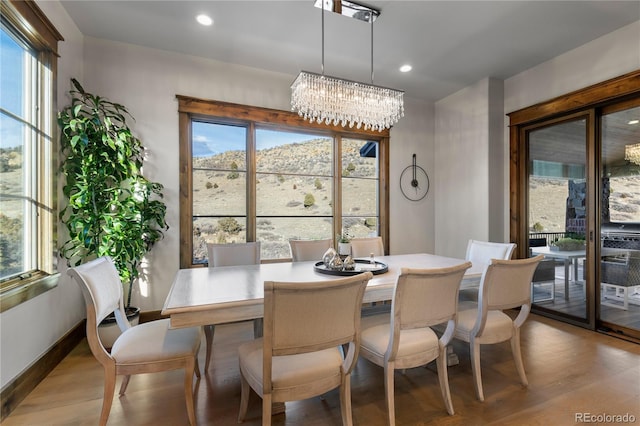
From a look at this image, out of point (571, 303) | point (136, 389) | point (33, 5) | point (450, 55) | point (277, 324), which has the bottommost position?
point (136, 389)

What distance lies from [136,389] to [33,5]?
2771mm

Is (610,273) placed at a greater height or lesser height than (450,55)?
lesser

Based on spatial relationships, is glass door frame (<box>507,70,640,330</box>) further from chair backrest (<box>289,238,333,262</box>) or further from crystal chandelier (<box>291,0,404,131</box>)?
chair backrest (<box>289,238,333,262</box>)

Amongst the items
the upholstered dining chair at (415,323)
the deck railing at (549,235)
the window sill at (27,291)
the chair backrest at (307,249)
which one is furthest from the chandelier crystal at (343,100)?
the deck railing at (549,235)

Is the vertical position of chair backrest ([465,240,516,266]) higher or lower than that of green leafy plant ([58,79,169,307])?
lower

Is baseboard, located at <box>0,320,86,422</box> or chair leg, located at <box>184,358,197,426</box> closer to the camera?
chair leg, located at <box>184,358,197,426</box>

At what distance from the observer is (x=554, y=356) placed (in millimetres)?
2609

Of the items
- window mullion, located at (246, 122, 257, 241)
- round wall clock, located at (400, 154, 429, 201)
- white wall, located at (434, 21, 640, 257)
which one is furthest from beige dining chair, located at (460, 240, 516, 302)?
window mullion, located at (246, 122, 257, 241)

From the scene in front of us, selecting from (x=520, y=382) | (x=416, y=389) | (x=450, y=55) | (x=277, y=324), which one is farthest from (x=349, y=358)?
(x=450, y=55)

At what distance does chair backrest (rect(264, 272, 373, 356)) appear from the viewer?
1343 millimetres

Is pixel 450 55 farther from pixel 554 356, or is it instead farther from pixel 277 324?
pixel 277 324

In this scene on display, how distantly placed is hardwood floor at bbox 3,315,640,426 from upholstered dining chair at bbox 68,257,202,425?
29cm

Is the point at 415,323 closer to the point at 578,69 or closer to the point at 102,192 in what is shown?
the point at 102,192

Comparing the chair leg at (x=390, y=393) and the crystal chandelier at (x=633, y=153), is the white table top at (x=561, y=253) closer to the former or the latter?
the crystal chandelier at (x=633, y=153)
